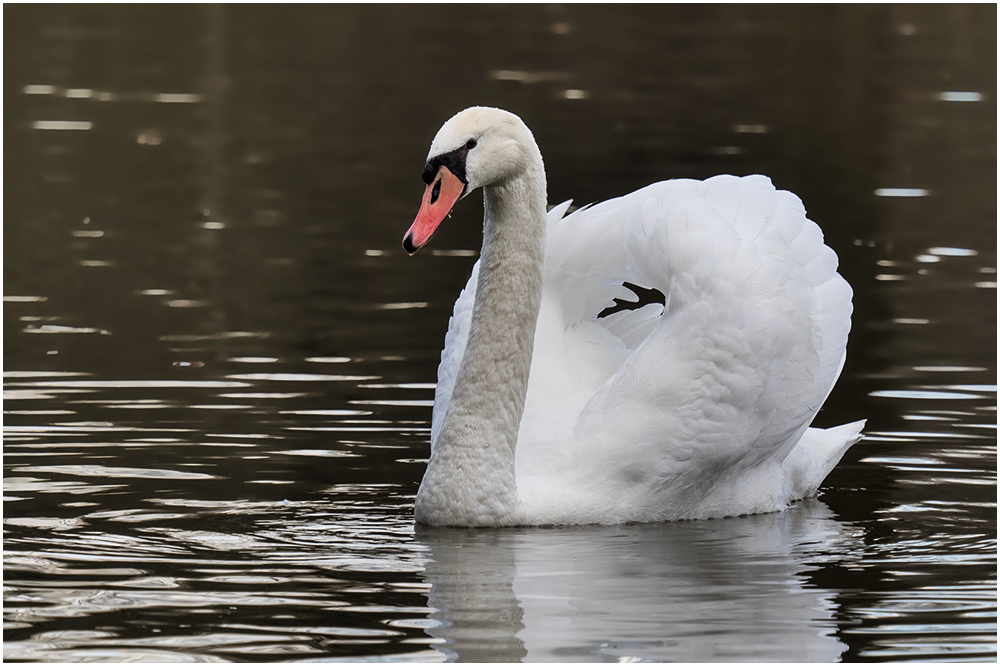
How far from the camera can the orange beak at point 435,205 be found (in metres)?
8.07

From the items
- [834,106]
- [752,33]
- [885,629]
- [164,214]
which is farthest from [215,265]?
[752,33]

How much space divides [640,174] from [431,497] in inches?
544

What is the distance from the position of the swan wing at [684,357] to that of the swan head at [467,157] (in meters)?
0.97

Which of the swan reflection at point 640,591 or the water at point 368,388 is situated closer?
the swan reflection at point 640,591

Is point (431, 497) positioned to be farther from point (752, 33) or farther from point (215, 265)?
point (752, 33)

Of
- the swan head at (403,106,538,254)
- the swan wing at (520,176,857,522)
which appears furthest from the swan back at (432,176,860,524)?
the swan head at (403,106,538,254)

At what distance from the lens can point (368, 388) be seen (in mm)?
11922

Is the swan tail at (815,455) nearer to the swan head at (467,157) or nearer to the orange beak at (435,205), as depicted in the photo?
the swan head at (467,157)

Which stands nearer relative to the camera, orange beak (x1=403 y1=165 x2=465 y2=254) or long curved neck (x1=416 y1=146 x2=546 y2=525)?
orange beak (x1=403 y1=165 x2=465 y2=254)

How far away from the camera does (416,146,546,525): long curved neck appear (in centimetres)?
872

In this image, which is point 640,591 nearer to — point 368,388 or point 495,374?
point 495,374

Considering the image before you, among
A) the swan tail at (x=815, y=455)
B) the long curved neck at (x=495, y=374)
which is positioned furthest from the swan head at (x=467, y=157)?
the swan tail at (x=815, y=455)

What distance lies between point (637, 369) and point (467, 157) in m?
1.29

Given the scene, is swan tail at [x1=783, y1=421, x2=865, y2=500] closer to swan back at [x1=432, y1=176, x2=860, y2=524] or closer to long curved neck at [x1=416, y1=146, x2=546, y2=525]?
swan back at [x1=432, y1=176, x2=860, y2=524]
